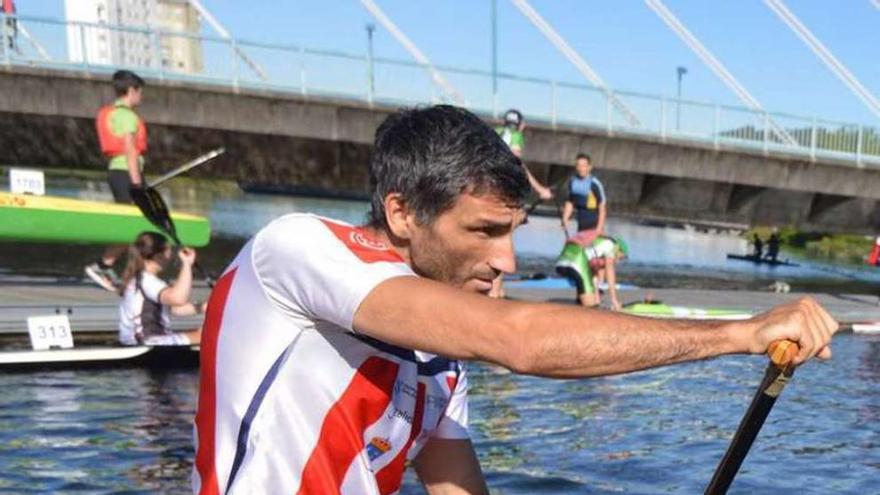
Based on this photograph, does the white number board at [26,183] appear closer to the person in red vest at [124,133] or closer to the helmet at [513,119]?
the person in red vest at [124,133]

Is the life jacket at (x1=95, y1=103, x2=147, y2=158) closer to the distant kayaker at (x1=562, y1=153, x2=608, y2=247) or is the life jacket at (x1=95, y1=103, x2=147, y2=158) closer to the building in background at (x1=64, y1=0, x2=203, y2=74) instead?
the distant kayaker at (x1=562, y1=153, x2=608, y2=247)

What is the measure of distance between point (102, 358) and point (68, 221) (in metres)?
7.68

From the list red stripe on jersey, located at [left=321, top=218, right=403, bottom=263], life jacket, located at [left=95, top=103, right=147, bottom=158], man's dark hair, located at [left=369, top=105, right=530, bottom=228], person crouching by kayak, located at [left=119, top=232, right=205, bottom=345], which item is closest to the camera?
red stripe on jersey, located at [left=321, top=218, right=403, bottom=263]

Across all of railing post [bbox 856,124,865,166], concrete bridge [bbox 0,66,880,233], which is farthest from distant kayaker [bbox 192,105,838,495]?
railing post [bbox 856,124,865,166]

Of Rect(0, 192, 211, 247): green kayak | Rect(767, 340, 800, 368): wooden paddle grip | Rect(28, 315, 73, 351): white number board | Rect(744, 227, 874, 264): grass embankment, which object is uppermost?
Rect(767, 340, 800, 368): wooden paddle grip

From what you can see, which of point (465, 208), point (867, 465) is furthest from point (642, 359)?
point (867, 465)

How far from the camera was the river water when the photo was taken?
275 inches

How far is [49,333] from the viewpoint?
33.7 ft

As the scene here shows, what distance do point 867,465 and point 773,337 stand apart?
6473mm

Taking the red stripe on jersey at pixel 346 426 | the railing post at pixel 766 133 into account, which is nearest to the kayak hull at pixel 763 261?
the railing post at pixel 766 133

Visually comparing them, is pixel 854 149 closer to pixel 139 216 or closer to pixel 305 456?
pixel 139 216

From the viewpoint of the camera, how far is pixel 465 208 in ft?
7.09

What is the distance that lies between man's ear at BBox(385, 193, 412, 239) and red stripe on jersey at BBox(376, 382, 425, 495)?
393mm

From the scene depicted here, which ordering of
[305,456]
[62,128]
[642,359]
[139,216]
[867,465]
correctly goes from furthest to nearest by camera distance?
[62,128] → [139,216] → [867,465] → [305,456] → [642,359]
